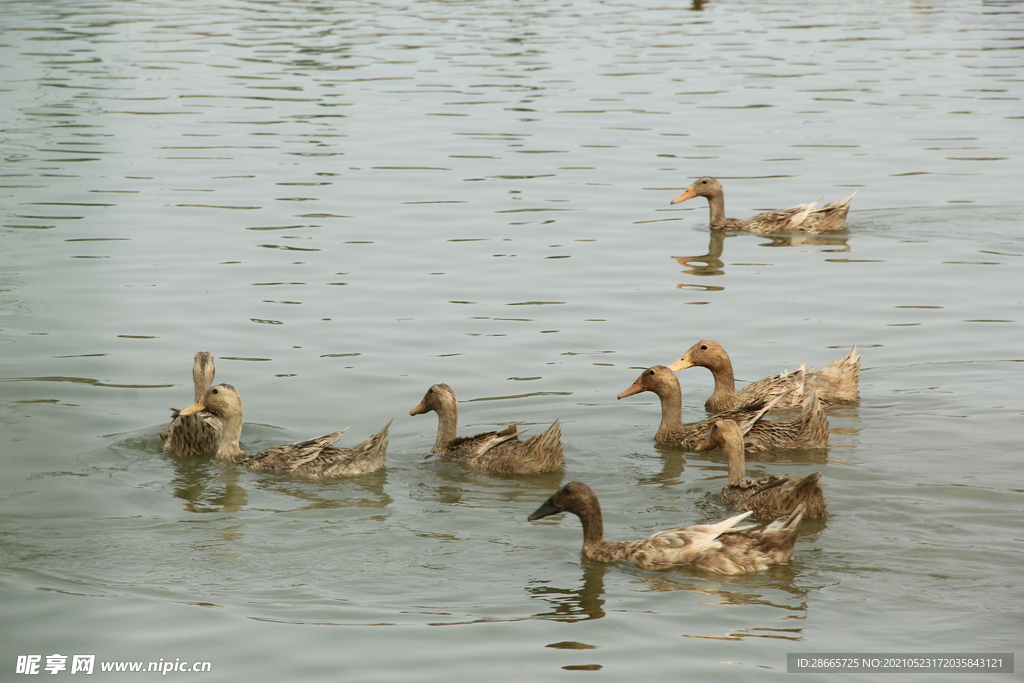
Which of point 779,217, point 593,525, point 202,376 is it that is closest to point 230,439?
point 202,376

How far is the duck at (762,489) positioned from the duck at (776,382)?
4.84 feet

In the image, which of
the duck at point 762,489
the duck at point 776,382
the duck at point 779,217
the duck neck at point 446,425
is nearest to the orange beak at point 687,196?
the duck at point 779,217

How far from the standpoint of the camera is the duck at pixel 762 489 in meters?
8.07

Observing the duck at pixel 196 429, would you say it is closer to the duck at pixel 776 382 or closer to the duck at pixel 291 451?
the duck at pixel 291 451

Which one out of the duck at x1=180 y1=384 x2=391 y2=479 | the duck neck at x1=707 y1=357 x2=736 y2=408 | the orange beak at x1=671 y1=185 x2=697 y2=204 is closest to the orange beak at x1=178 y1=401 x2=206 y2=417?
the duck at x1=180 y1=384 x2=391 y2=479

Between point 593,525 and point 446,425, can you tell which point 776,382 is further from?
point 593,525

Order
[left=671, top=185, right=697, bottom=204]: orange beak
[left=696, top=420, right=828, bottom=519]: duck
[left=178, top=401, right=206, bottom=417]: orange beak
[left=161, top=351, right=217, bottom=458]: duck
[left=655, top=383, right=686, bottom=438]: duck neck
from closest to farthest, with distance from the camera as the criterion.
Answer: [left=696, top=420, right=828, bottom=519]: duck
[left=178, top=401, right=206, bottom=417]: orange beak
[left=161, top=351, right=217, bottom=458]: duck
[left=655, top=383, right=686, bottom=438]: duck neck
[left=671, top=185, right=697, bottom=204]: orange beak

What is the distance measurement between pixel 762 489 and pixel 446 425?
8.56 feet

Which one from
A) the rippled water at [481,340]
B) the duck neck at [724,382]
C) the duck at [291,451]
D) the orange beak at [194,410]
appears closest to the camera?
the rippled water at [481,340]

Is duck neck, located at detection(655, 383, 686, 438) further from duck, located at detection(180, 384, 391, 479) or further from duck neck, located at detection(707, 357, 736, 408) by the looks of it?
duck, located at detection(180, 384, 391, 479)

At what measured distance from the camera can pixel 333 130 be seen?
22.2 meters

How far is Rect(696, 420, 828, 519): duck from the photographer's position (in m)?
8.07

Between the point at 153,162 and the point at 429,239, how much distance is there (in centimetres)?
621

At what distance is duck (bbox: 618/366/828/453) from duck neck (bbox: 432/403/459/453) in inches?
59.9
